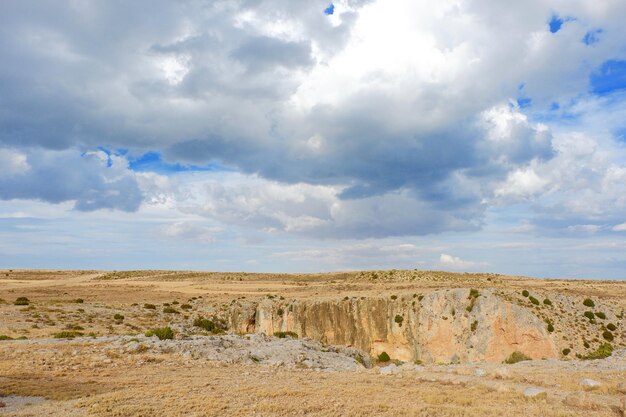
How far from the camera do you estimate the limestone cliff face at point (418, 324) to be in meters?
42.4

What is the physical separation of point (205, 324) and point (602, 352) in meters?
40.2

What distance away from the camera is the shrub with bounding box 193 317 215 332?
175 ft

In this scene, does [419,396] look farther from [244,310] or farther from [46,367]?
[244,310]

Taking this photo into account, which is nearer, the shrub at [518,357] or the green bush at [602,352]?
the green bush at [602,352]

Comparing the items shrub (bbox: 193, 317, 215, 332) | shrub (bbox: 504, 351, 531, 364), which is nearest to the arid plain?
shrub (bbox: 504, 351, 531, 364)

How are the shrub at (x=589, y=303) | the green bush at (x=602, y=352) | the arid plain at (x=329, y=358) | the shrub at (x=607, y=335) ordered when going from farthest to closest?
1. the shrub at (x=589, y=303)
2. the shrub at (x=607, y=335)
3. the green bush at (x=602, y=352)
4. the arid plain at (x=329, y=358)

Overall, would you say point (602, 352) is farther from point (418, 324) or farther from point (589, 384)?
point (589, 384)

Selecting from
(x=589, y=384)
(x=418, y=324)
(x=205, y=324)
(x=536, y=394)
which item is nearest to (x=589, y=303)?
(x=418, y=324)

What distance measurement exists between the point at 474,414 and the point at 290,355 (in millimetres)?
Result: 18056

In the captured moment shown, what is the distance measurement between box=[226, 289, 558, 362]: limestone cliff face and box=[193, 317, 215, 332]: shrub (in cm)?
461

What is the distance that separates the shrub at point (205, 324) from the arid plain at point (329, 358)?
0.31 metres

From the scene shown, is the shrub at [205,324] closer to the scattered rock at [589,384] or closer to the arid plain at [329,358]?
the arid plain at [329,358]

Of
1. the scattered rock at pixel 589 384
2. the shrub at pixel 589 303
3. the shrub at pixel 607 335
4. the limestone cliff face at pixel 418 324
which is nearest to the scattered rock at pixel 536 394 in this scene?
the scattered rock at pixel 589 384

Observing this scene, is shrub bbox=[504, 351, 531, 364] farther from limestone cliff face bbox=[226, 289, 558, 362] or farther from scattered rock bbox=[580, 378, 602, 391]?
scattered rock bbox=[580, 378, 602, 391]
